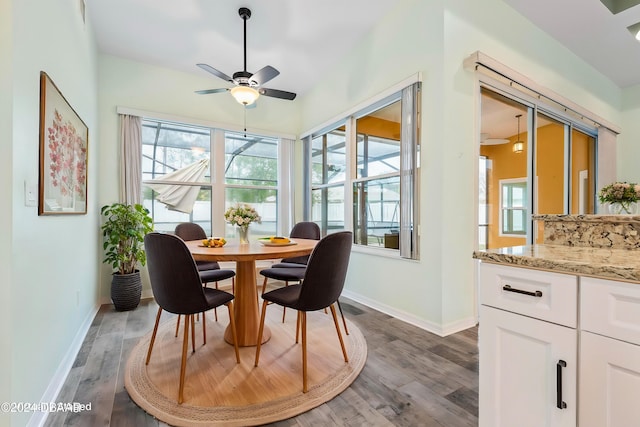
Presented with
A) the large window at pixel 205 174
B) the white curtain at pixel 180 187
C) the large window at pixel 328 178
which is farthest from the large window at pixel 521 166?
the white curtain at pixel 180 187

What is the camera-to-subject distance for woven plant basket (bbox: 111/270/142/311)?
122 inches

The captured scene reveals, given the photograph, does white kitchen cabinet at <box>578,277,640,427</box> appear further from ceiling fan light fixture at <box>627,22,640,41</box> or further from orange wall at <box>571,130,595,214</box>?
orange wall at <box>571,130,595,214</box>

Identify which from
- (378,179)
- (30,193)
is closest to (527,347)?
(30,193)

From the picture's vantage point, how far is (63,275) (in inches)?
78.0

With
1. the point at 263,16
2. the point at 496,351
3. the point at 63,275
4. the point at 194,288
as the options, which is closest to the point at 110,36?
the point at 263,16

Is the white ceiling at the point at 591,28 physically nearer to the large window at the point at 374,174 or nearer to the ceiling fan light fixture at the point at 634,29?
the ceiling fan light fixture at the point at 634,29

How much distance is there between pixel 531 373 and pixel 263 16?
3.38 meters

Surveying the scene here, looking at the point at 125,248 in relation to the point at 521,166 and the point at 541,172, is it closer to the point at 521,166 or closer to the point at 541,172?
the point at 521,166

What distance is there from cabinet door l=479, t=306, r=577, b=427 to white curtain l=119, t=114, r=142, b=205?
3.86 metres

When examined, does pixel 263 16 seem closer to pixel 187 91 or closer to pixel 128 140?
pixel 187 91

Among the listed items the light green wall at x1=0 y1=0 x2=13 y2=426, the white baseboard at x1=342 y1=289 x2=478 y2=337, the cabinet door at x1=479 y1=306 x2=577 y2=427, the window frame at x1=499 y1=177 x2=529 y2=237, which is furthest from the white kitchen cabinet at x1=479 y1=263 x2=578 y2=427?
the window frame at x1=499 y1=177 x2=529 y2=237

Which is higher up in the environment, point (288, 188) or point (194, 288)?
point (288, 188)

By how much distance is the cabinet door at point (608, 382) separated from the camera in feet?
2.63

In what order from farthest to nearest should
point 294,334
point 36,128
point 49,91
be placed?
point 294,334
point 49,91
point 36,128
